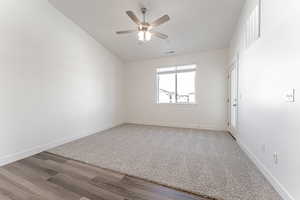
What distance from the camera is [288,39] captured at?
58.2 inches

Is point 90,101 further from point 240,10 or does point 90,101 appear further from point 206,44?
point 240,10

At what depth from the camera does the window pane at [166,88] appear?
552 centimetres

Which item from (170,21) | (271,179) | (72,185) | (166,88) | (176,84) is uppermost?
(170,21)

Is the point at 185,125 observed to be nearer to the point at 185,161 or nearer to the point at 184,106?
the point at 184,106

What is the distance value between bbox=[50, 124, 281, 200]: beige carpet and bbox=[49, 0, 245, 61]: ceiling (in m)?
2.96

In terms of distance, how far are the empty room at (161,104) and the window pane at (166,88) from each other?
0.12 metres

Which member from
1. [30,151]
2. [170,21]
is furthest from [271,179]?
[30,151]

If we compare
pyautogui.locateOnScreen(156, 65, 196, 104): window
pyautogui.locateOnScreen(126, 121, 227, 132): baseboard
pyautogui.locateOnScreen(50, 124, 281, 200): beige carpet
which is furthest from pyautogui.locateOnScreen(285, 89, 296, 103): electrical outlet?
pyautogui.locateOnScreen(156, 65, 196, 104): window

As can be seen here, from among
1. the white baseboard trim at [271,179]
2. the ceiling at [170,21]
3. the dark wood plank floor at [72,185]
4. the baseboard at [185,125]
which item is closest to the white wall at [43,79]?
the ceiling at [170,21]

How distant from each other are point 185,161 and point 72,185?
1808mm

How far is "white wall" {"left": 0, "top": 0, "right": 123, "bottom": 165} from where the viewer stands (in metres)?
2.45

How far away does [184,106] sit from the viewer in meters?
5.15

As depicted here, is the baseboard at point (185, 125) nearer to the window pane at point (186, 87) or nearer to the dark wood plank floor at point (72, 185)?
the window pane at point (186, 87)

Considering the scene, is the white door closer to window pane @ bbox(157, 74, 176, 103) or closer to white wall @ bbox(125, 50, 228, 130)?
white wall @ bbox(125, 50, 228, 130)
